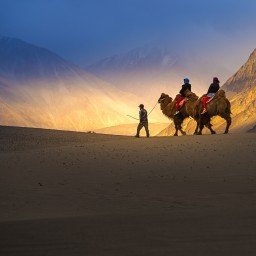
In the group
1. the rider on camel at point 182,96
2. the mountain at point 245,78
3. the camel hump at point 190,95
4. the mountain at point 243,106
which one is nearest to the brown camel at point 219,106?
the camel hump at point 190,95

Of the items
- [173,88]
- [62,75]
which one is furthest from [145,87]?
[62,75]

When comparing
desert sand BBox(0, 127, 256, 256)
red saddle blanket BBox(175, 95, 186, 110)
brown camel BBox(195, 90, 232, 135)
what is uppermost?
red saddle blanket BBox(175, 95, 186, 110)

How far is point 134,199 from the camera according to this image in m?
10.0

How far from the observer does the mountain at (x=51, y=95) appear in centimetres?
11319

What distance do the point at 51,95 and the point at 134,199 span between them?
396 feet

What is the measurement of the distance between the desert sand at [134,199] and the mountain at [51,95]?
81948mm

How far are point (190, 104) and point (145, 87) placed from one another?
155m

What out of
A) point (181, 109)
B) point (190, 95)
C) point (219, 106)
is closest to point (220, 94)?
point (219, 106)

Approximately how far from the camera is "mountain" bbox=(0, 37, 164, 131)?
113m

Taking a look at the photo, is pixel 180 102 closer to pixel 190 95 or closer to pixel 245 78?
pixel 190 95

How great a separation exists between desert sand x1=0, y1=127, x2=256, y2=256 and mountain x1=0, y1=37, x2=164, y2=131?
8195 centimetres

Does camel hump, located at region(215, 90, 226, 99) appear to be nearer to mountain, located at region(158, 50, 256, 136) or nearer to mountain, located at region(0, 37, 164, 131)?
mountain, located at region(158, 50, 256, 136)

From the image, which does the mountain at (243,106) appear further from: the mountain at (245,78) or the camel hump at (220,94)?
the camel hump at (220,94)

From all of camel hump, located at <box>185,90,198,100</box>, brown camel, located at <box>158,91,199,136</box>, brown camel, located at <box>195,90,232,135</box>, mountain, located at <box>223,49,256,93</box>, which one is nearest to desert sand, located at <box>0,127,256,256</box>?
brown camel, located at <box>195,90,232,135</box>
